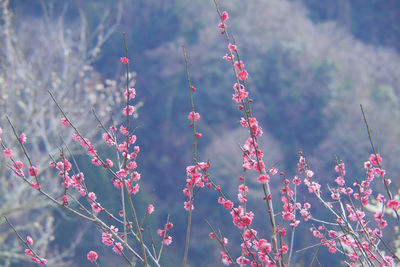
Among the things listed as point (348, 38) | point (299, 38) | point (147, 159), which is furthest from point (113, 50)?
point (348, 38)

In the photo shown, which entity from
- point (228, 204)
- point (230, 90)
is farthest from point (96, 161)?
point (230, 90)

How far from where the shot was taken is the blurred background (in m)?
11.5

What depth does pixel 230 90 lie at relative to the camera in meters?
14.5

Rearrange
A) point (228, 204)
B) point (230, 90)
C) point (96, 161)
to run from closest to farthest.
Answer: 1. point (228, 204)
2. point (96, 161)
3. point (230, 90)

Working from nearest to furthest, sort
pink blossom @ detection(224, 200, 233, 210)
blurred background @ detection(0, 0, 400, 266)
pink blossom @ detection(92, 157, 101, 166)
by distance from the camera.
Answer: pink blossom @ detection(224, 200, 233, 210) → pink blossom @ detection(92, 157, 101, 166) → blurred background @ detection(0, 0, 400, 266)

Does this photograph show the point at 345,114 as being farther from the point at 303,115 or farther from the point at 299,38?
the point at 299,38

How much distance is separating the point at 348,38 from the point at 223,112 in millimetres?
6523

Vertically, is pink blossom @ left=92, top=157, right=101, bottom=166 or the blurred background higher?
the blurred background

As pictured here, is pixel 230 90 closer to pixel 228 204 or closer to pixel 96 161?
pixel 96 161

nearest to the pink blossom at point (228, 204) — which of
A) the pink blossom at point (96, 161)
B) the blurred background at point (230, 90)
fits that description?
the pink blossom at point (96, 161)

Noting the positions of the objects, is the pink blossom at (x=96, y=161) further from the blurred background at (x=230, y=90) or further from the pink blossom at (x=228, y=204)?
the blurred background at (x=230, y=90)

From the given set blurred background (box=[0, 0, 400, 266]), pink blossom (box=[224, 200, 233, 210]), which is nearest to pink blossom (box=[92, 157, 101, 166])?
pink blossom (box=[224, 200, 233, 210])

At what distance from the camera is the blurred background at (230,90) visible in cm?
1154

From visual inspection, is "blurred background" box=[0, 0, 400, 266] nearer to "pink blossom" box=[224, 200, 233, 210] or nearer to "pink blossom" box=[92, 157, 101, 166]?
"pink blossom" box=[92, 157, 101, 166]
